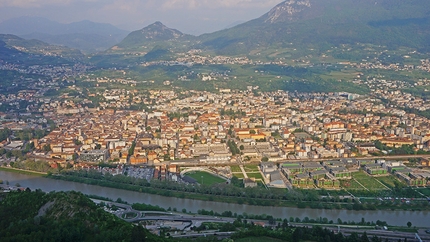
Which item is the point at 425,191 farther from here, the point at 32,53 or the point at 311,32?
the point at 32,53

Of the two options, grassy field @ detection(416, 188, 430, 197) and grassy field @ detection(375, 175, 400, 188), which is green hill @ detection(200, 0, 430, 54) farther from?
grassy field @ detection(416, 188, 430, 197)

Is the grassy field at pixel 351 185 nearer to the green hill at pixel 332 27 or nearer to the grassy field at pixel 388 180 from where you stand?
the grassy field at pixel 388 180

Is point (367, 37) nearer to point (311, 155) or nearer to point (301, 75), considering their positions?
point (301, 75)

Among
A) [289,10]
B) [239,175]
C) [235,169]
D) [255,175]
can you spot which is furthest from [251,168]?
[289,10]

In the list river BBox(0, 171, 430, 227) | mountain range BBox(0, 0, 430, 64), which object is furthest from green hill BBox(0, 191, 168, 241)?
mountain range BBox(0, 0, 430, 64)

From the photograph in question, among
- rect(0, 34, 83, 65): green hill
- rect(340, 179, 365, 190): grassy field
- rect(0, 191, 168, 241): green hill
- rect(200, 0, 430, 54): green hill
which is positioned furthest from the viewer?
rect(200, 0, 430, 54): green hill

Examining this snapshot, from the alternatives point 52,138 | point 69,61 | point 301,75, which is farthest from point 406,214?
point 69,61

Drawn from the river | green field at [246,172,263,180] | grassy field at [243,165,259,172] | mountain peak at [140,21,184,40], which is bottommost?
the river
